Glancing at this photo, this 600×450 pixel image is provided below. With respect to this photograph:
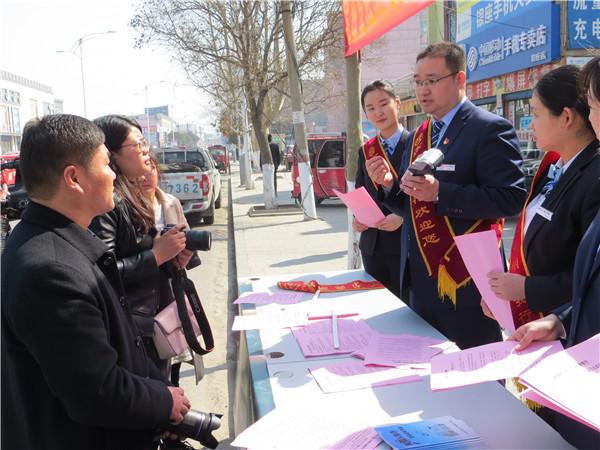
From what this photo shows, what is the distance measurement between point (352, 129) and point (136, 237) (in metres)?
3.71

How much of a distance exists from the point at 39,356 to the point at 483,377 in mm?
1073

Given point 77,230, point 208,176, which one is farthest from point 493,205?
point 208,176

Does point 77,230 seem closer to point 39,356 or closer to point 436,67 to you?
point 39,356

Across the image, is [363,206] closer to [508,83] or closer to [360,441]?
[360,441]

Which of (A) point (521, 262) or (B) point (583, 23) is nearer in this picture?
(A) point (521, 262)

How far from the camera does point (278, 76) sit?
47.1ft

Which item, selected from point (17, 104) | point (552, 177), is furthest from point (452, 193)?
point (17, 104)

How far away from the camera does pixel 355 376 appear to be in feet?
5.84

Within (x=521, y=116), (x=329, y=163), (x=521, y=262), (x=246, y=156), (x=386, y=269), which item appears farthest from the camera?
(x=246, y=156)

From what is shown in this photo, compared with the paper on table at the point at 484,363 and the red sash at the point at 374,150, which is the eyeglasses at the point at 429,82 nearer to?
the red sash at the point at 374,150

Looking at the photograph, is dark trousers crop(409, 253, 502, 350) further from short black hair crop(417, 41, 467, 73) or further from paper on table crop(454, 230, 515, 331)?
short black hair crop(417, 41, 467, 73)

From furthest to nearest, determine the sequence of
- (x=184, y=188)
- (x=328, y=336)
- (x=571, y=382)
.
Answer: (x=184, y=188), (x=328, y=336), (x=571, y=382)

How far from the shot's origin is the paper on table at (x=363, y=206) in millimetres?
2793

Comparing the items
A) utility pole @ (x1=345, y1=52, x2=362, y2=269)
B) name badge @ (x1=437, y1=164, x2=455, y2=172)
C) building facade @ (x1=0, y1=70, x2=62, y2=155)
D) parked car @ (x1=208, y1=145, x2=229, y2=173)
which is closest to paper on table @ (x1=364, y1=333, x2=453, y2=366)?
name badge @ (x1=437, y1=164, x2=455, y2=172)
